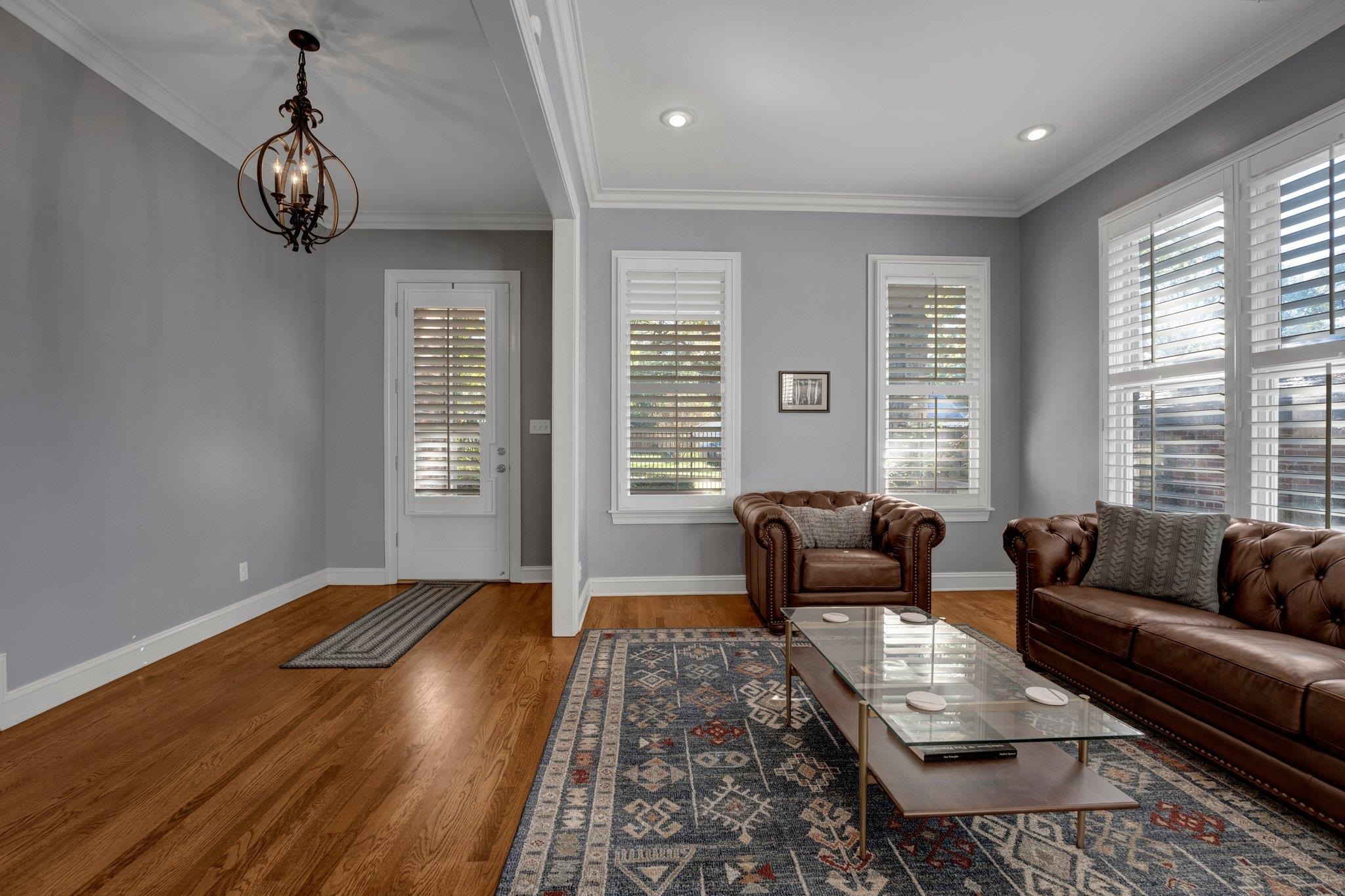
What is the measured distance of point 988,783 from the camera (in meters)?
1.52

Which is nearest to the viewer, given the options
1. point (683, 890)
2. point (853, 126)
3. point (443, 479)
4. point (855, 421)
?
point (683, 890)

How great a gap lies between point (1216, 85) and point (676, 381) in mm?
3256

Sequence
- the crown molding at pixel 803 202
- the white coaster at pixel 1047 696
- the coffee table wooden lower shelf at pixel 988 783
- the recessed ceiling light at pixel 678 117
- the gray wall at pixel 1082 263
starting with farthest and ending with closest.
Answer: the crown molding at pixel 803 202 < the recessed ceiling light at pixel 678 117 < the gray wall at pixel 1082 263 < the white coaster at pixel 1047 696 < the coffee table wooden lower shelf at pixel 988 783

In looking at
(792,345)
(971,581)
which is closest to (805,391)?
(792,345)

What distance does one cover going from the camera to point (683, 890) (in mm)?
1469

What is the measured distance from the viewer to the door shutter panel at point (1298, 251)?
242 centimetres

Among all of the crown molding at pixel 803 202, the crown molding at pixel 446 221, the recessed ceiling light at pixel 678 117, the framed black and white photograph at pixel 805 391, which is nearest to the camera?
the recessed ceiling light at pixel 678 117

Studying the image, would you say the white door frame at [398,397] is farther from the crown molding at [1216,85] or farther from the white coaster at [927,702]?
the crown molding at [1216,85]

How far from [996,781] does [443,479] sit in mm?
4174

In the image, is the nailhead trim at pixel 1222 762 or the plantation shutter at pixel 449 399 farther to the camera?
the plantation shutter at pixel 449 399

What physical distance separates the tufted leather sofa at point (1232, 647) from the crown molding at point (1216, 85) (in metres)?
2.08

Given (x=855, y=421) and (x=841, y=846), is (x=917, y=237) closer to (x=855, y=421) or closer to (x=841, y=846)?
(x=855, y=421)

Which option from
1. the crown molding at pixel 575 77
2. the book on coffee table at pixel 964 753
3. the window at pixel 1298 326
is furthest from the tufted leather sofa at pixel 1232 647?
the crown molding at pixel 575 77

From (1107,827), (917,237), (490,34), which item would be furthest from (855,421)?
(490,34)
